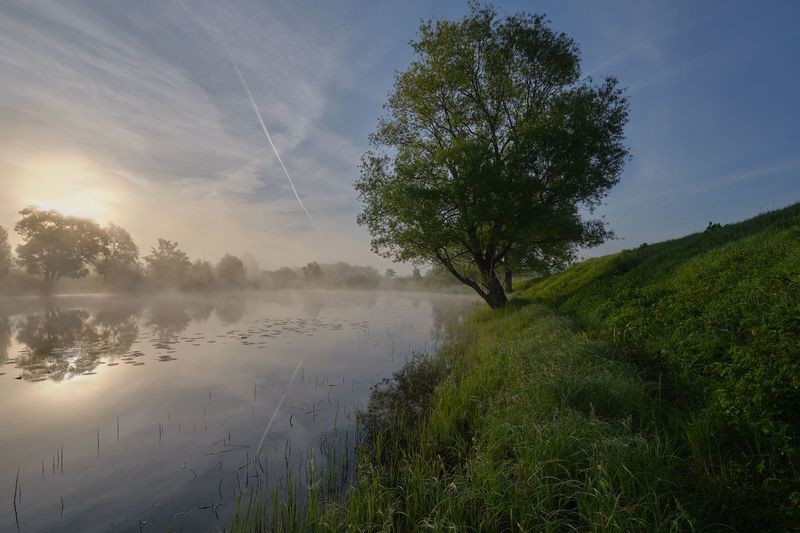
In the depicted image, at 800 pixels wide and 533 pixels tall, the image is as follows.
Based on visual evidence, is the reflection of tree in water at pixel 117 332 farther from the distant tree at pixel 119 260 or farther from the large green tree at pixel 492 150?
the distant tree at pixel 119 260

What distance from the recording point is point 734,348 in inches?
263

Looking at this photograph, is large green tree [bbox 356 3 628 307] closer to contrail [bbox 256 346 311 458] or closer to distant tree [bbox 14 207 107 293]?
contrail [bbox 256 346 311 458]

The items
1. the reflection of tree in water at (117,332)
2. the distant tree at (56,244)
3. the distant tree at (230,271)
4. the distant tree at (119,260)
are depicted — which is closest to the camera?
the reflection of tree in water at (117,332)

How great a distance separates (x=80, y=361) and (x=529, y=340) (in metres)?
19.2

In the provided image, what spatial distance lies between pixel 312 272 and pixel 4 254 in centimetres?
7513

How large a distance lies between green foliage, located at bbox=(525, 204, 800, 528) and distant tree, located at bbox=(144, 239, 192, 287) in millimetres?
95203

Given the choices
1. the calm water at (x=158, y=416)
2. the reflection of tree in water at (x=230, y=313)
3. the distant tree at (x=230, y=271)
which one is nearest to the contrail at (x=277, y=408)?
the calm water at (x=158, y=416)

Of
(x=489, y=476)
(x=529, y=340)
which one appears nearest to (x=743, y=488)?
(x=489, y=476)

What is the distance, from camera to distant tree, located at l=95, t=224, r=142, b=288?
72.6 metres

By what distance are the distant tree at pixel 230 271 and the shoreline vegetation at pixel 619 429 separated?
314ft

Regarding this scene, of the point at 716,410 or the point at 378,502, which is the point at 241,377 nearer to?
the point at 378,502

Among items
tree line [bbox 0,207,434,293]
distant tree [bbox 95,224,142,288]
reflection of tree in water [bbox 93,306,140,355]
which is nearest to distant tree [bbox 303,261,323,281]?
tree line [bbox 0,207,434,293]

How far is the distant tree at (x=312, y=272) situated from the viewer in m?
125

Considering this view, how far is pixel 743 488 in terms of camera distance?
427 cm
